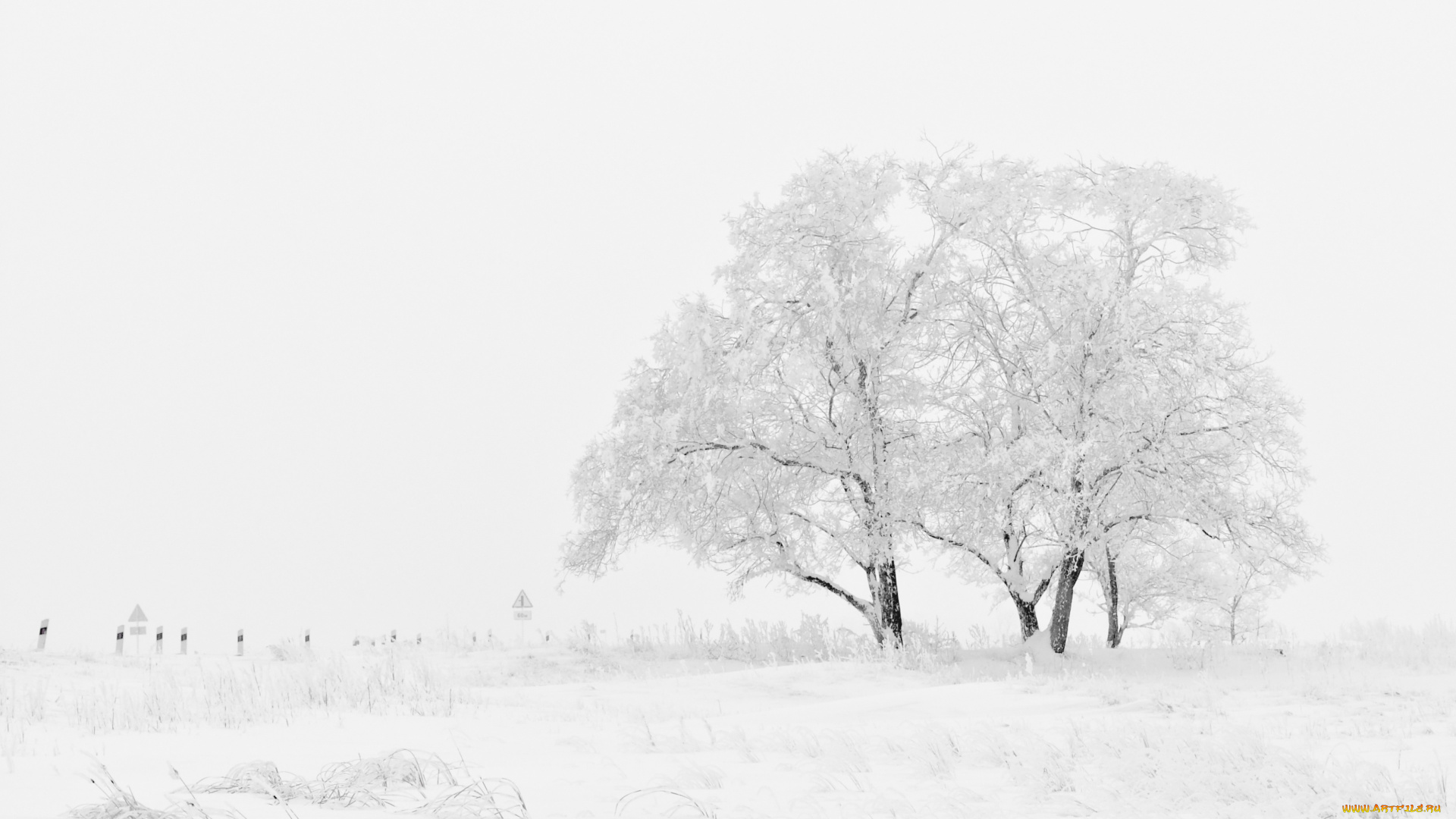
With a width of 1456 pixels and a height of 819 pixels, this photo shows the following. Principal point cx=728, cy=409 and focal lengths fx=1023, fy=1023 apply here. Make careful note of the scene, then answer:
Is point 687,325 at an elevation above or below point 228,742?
above

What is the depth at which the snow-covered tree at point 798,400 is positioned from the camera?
17969 millimetres

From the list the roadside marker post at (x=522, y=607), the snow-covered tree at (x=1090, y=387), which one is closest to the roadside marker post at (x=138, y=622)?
the roadside marker post at (x=522, y=607)

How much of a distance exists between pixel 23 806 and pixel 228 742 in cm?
249

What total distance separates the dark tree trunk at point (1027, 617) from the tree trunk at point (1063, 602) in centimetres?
118

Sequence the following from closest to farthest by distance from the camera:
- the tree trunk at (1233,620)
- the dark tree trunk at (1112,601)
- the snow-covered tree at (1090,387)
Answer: the snow-covered tree at (1090,387)
the dark tree trunk at (1112,601)
the tree trunk at (1233,620)

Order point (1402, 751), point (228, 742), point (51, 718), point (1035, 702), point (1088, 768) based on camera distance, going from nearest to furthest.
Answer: point (1088, 768), point (1402, 751), point (228, 742), point (51, 718), point (1035, 702)

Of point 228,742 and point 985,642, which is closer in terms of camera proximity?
point 228,742

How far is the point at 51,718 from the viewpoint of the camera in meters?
8.72

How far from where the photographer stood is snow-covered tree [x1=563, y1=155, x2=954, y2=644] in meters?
18.0

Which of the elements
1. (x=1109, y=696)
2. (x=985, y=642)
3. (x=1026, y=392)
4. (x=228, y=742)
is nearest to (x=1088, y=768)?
(x=1109, y=696)

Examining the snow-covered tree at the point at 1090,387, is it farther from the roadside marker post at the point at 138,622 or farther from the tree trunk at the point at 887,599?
the roadside marker post at the point at 138,622

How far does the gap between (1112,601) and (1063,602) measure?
456 cm

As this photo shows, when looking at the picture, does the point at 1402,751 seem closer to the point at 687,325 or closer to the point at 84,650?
the point at 687,325

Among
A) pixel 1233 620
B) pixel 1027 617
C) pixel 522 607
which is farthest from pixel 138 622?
pixel 1233 620
